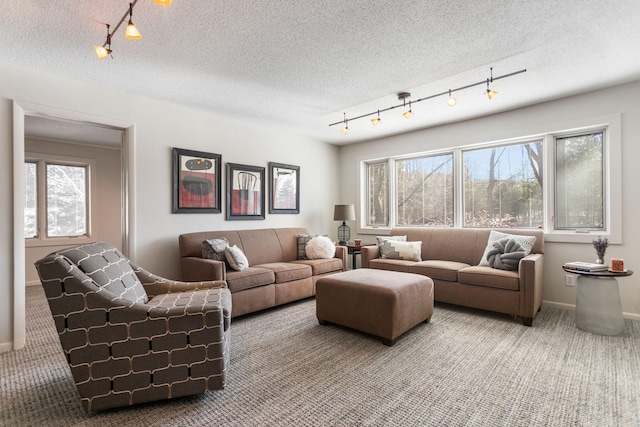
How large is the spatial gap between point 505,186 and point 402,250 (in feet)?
5.42

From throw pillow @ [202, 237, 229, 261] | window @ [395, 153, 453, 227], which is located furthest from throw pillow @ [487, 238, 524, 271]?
throw pillow @ [202, 237, 229, 261]

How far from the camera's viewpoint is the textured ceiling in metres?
1.96

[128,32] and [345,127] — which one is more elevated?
[345,127]

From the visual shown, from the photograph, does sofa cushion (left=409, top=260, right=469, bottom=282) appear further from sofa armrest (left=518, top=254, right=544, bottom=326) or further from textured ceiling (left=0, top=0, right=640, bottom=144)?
textured ceiling (left=0, top=0, right=640, bottom=144)

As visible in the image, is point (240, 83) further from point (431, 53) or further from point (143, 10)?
point (431, 53)

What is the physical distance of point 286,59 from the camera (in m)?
2.60

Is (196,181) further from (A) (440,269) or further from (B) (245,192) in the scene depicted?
(A) (440,269)

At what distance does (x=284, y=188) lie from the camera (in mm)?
4922

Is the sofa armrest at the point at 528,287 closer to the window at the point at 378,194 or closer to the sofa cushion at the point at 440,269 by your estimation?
the sofa cushion at the point at 440,269

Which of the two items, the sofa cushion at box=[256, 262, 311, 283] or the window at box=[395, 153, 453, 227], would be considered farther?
the window at box=[395, 153, 453, 227]

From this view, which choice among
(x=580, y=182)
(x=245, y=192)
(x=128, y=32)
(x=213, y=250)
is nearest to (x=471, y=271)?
(x=580, y=182)

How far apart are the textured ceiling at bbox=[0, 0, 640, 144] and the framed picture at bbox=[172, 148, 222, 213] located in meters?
0.68

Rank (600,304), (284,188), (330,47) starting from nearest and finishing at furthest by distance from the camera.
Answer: (330,47)
(600,304)
(284,188)

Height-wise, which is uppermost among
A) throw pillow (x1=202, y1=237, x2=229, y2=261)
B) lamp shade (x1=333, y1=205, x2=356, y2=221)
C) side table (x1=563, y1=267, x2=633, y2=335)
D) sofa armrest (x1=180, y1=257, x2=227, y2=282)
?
lamp shade (x1=333, y1=205, x2=356, y2=221)
